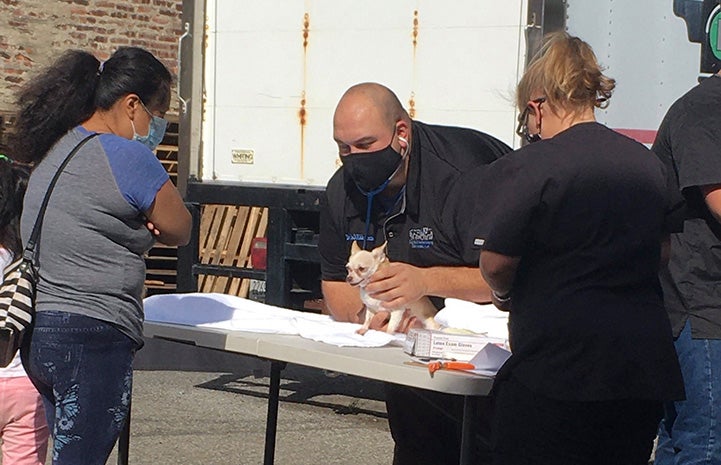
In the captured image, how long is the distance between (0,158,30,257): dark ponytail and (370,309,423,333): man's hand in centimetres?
125

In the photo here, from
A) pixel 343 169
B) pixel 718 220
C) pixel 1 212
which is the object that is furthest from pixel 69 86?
pixel 718 220

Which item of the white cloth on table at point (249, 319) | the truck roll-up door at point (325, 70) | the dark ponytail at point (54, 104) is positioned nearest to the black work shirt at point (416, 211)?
the white cloth on table at point (249, 319)

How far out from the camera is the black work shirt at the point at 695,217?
3689 millimetres

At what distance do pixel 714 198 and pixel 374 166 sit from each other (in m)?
1.14

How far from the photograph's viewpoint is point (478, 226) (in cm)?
343

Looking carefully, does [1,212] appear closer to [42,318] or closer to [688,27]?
[42,318]

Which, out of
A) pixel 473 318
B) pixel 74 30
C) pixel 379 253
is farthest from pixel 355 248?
pixel 74 30

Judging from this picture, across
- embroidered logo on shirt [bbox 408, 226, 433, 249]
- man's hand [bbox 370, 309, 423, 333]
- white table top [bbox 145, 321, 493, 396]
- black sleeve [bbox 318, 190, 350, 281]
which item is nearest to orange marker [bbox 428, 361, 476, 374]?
white table top [bbox 145, 321, 493, 396]

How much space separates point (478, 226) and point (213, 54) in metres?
4.77

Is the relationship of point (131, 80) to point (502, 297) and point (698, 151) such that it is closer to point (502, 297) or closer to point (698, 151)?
point (502, 297)

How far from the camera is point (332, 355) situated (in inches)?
142

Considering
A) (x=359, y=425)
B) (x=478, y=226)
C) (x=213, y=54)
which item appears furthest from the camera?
(x=213, y=54)

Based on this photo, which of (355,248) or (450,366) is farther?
(355,248)

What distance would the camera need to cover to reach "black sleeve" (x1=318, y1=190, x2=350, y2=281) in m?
4.34
